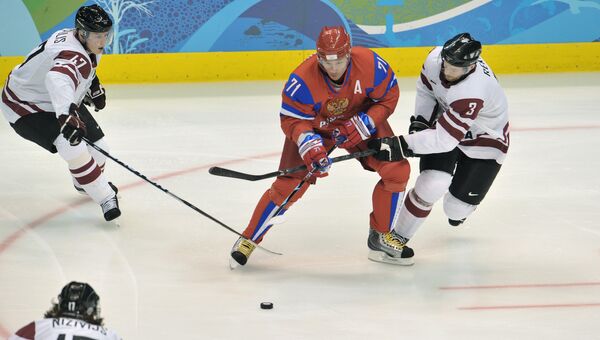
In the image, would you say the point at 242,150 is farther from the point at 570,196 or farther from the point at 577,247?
the point at 577,247

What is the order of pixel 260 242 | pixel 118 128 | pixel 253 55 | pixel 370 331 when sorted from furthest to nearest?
pixel 253 55 < pixel 118 128 < pixel 260 242 < pixel 370 331

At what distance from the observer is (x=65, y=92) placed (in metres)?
3.83

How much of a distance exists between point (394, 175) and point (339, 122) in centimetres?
29

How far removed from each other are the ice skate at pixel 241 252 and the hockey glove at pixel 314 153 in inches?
16.8

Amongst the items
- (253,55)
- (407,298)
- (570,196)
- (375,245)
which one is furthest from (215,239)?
(253,55)

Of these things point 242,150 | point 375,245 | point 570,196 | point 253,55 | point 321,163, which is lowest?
point 253,55

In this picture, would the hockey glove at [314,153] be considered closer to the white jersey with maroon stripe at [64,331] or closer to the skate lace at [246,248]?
the skate lace at [246,248]

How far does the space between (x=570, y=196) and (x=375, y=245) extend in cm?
135

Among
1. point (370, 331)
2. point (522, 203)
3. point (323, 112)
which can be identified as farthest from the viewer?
point (522, 203)

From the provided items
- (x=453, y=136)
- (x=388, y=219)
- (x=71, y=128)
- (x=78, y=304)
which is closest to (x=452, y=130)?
(x=453, y=136)

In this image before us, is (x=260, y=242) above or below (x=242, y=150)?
above

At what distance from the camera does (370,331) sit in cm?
292

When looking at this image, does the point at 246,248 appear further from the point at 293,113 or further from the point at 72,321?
the point at 72,321

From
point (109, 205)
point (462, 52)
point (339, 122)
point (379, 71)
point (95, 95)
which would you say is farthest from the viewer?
point (95, 95)
